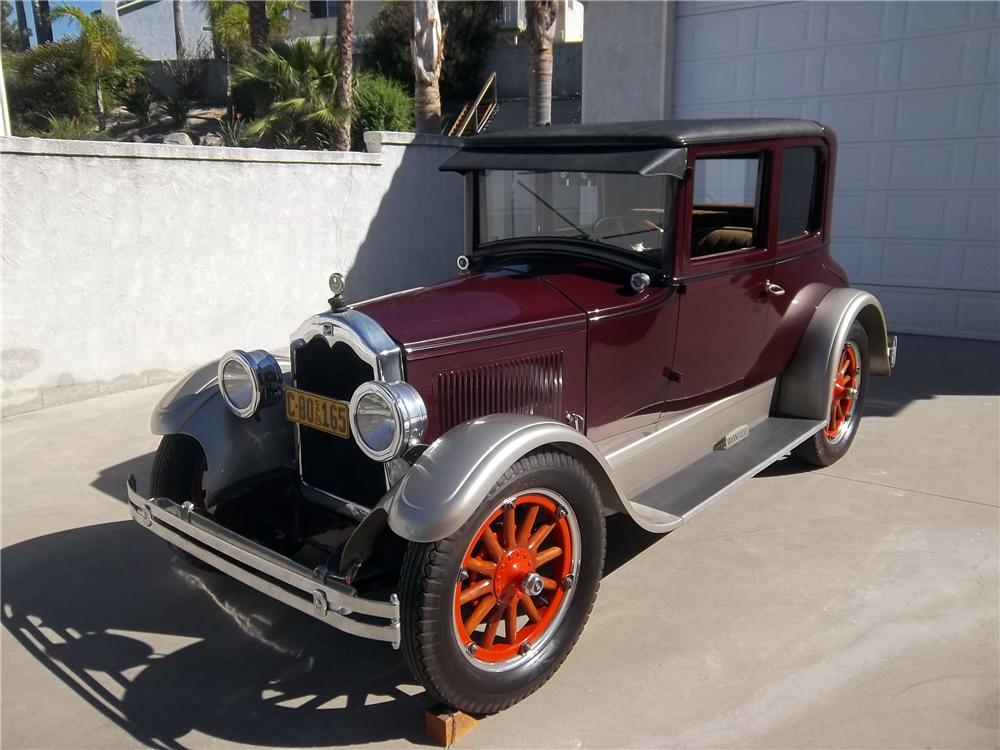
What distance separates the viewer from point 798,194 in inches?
170

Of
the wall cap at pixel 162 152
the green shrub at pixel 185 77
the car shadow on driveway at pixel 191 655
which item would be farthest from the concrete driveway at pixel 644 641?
the green shrub at pixel 185 77

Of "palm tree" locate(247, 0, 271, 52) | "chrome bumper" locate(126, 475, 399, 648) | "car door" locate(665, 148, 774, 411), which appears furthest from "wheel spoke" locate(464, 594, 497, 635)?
"palm tree" locate(247, 0, 271, 52)

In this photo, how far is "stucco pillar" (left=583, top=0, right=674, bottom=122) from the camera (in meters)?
8.60

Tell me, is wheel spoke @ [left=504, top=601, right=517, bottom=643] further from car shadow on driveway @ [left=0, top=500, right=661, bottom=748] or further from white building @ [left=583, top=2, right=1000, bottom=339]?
white building @ [left=583, top=2, right=1000, bottom=339]

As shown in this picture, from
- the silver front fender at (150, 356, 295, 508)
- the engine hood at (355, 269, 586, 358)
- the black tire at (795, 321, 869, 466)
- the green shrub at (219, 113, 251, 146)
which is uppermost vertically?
the green shrub at (219, 113, 251, 146)

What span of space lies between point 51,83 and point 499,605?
66.0ft

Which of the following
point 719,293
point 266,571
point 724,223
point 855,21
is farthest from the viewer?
point 855,21

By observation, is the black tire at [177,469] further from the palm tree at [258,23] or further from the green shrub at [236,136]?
the palm tree at [258,23]

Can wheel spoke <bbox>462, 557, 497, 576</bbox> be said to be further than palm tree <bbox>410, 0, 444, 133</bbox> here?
No

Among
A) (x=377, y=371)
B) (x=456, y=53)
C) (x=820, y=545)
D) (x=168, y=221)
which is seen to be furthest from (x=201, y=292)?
(x=456, y=53)

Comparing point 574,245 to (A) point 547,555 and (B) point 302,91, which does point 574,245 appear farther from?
(B) point 302,91

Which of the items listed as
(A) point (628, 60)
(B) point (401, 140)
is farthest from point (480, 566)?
(A) point (628, 60)

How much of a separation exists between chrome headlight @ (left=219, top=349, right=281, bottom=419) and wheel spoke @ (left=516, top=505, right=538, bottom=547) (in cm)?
117

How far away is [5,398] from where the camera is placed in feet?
18.4
